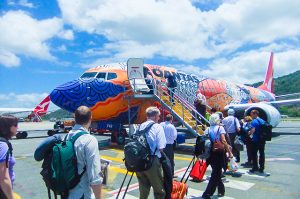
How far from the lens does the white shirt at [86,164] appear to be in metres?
3.48

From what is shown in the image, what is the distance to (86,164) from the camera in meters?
3.51

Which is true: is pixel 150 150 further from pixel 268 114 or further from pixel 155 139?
pixel 268 114

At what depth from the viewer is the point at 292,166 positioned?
1004 cm

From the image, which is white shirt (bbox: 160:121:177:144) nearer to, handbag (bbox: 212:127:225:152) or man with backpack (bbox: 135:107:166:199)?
handbag (bbox: 212:127:225:152)

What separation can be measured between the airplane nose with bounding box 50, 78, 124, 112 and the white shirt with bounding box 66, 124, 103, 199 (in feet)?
32.5

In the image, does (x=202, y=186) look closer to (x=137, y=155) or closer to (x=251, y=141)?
(x=251, y=141)

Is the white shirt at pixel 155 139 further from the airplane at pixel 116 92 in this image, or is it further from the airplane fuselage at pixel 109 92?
the airplane fuselage at pixel 109 92

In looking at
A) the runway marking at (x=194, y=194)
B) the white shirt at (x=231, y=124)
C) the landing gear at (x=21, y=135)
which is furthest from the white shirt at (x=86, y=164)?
the landing gear at (x=21, y=135)

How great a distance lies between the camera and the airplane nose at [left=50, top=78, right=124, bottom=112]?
42.9ft

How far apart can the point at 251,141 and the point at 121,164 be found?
4.41 metres

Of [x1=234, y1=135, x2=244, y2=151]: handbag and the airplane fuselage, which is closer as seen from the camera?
[x1=234, y1=135, x2=244, y2=151]: handbag

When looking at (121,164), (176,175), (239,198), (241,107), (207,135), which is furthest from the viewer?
(241,107)

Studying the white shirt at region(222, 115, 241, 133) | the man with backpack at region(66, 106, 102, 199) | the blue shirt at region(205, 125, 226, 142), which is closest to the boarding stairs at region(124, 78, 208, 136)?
the white shirt at region(222, 115, 241, 133)

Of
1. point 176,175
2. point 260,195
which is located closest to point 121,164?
point 176,175
